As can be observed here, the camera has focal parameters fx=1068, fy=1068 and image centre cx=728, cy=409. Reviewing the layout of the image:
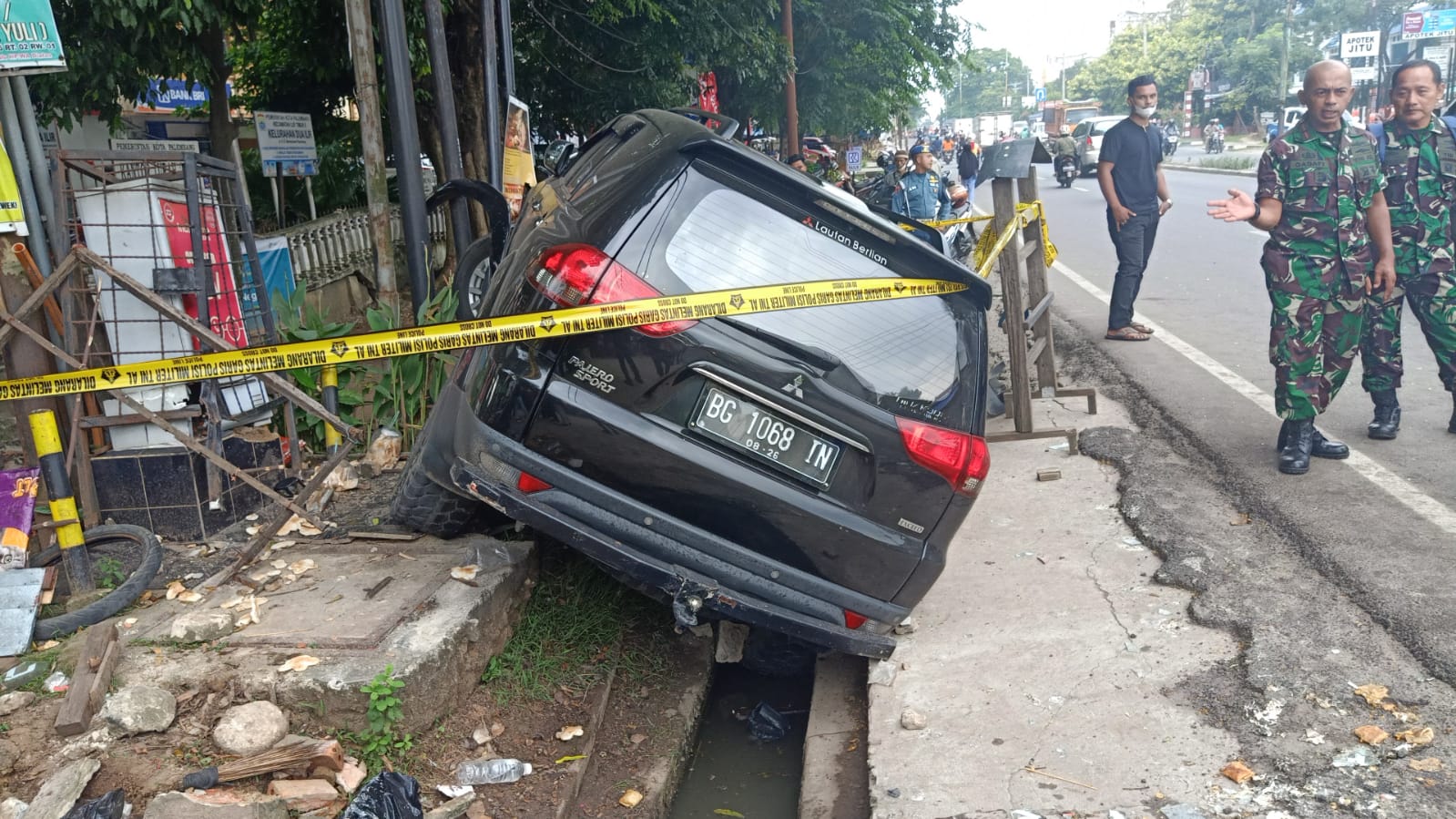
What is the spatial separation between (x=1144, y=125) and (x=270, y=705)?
778 centimetres

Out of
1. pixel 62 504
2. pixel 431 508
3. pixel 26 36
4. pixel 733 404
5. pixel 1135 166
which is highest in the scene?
pixel 26 36

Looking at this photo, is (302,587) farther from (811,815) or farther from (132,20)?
(132,20)

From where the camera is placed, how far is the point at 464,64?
12023 millimetres

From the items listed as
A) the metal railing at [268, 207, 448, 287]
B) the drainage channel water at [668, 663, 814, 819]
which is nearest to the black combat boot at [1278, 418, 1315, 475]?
the drainage channel water at [668, 663, 814, 819]

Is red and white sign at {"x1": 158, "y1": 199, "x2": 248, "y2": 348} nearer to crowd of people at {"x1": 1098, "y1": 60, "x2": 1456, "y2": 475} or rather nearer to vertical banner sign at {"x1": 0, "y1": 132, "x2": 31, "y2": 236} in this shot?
vertical banner sign at {"x1": 0, "y1": 132, "x2": 31, "y2": 236}

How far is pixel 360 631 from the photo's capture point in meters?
3.42

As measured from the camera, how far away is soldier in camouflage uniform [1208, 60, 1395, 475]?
5062 millimetres

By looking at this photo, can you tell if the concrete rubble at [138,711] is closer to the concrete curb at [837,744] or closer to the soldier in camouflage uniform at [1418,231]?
the concrete curb at [837,744]

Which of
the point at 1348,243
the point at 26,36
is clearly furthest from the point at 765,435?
the point at 1348,243

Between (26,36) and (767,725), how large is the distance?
3.85m

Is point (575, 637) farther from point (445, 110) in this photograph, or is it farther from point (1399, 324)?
point (1399, 324)

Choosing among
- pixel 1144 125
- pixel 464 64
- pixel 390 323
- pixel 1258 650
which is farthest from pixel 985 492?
pixel 464 64

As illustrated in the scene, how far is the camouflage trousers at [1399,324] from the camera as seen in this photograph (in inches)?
214

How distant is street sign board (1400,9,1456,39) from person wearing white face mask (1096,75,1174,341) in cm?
3850
